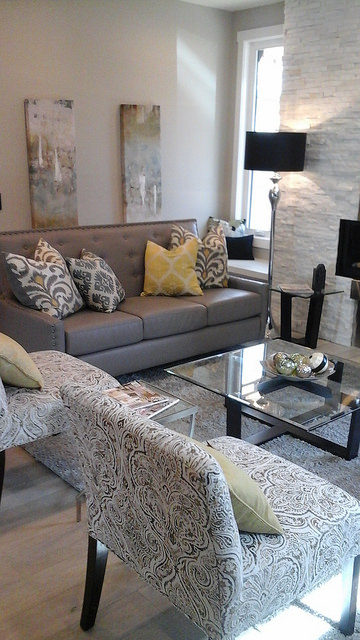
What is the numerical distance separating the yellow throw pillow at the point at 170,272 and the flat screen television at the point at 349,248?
1108 mm

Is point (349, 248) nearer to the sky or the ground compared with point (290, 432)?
nearer to the sky

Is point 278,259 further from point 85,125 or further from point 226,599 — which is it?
point 226,599

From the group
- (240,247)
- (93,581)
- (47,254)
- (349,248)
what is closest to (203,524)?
(93,581)

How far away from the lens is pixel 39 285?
138 inches

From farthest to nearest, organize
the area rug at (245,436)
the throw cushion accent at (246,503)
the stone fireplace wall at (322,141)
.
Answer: the stone fireplace wall at (322,141) < the area rug at (245,436) < the throw cushion accent at (246,503)

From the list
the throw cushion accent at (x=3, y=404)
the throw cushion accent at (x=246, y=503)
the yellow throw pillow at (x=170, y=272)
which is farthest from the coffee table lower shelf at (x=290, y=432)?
the yellow throw pillow at (x=170, y=272)

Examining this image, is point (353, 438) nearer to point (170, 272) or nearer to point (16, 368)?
point (16, 368)

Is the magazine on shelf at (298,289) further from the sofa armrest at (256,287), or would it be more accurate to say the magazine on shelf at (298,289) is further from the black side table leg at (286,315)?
the sofa armrest at (256,287)

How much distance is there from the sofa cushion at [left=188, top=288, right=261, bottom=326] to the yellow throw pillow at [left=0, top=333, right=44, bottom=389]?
5.55ft

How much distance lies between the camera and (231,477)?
1.44 meters

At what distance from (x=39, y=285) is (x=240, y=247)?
2.62m

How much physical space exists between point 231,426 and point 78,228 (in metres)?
1.83

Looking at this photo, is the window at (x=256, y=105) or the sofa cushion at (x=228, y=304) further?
the window at (x=256, y=105)

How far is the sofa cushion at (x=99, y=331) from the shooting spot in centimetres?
340
